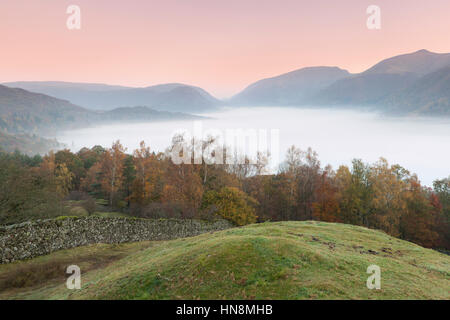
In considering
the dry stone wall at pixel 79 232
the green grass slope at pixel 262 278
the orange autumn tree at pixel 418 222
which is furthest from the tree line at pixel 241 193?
the green grass slope at pixel 262 278

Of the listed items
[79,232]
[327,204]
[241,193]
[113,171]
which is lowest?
[327,204]

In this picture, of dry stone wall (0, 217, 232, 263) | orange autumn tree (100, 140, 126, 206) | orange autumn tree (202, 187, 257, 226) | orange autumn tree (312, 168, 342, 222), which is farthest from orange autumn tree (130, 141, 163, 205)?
orange autumn tree (312, 168, 342, 222)

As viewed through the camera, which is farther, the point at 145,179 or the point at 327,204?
the point at 145,179

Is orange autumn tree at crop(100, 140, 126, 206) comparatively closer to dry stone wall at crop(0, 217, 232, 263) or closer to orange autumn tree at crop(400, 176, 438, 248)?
dry stone wall at crop(0, 217, 232, 263)

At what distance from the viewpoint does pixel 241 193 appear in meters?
42.3

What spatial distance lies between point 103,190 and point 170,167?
49.9 ft

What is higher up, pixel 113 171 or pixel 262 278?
pixel 113 171

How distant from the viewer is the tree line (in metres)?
33.3

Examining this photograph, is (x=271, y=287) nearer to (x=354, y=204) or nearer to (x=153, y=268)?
(x=153, y=268)

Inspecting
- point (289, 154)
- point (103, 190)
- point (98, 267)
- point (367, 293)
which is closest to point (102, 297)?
point (367, 293)

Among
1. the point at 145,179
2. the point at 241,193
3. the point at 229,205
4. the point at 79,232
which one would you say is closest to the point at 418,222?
the point at 241,193

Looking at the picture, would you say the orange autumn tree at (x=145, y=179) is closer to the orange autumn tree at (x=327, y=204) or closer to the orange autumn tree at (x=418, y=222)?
the orange autumn tree at (x=327, y=204)

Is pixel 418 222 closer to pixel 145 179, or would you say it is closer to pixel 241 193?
pixel 241 193
